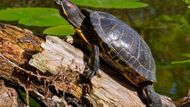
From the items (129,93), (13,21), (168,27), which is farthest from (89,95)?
(168,27)

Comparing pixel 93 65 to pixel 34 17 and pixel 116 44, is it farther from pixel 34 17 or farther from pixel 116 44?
pixel 34 17

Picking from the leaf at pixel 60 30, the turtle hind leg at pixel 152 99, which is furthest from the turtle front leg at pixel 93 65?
the leaf at pixel 60 30

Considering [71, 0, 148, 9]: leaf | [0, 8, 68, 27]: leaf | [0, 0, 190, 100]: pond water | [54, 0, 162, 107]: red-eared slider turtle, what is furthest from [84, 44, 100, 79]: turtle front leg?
[71, 0, 148, 9]: leaf

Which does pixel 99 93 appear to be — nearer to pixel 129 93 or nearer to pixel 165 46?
pixel 129 93

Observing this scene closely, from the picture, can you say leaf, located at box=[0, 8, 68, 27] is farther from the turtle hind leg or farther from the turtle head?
the turtle hind leg

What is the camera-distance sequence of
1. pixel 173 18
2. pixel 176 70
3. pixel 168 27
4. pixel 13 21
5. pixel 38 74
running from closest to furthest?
pixel 38 74 → pixel 176 70 → pixel 13 21 → pixel 168 27 → pixel 173 18

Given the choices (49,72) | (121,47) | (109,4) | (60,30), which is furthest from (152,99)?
(109,4)
